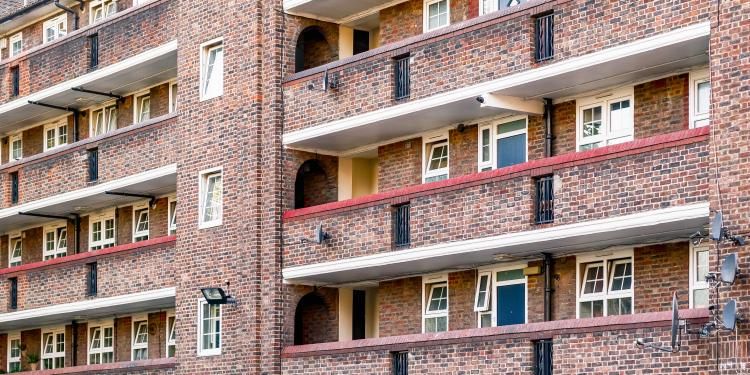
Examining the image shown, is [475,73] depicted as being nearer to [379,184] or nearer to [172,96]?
[379,184]

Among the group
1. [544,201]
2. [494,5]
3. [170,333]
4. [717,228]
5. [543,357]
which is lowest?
[543,357]

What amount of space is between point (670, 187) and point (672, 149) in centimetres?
62

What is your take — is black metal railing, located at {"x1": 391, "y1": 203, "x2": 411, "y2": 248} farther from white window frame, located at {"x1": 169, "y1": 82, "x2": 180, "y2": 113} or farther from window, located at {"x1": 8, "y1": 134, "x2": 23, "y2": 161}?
window, located at {"x1": 8, "y1": 134, "x2": 23, "y2": 161}

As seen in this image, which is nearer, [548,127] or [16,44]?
[548,127]

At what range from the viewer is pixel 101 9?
4838 cm

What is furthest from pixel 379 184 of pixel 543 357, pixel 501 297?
pixel 543 357

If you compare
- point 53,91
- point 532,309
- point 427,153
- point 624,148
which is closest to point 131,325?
point 53,91

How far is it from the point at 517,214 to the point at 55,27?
850 inches

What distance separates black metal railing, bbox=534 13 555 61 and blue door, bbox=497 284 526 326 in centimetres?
466

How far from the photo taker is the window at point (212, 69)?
4081 centimetres

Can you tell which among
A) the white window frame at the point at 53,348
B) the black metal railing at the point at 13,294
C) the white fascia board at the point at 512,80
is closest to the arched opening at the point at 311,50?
the white fascia board at the point at 512,80

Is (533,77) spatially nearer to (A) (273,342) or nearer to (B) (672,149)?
(B) (672,149)

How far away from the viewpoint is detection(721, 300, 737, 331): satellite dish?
89.0ft

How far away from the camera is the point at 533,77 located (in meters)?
32.9
